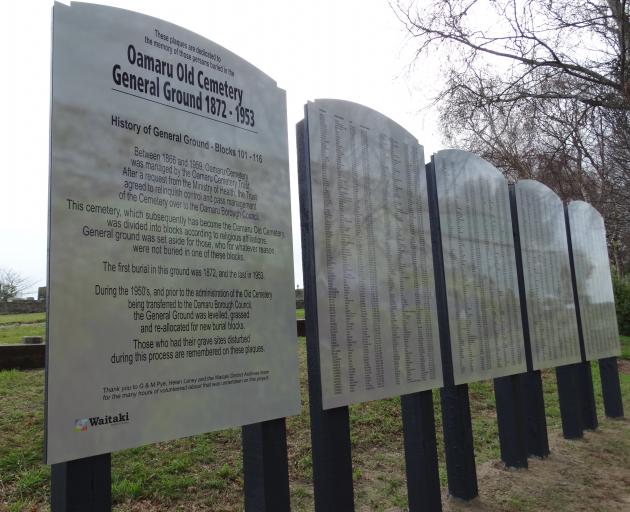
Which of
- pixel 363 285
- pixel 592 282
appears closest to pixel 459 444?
pixel 363 285

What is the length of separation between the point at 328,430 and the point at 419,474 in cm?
94

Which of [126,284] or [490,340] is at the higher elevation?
[126,284]

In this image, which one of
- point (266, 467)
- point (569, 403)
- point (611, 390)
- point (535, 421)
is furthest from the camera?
point (611, 390)

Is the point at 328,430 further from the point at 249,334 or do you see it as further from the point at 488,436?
the point at 488,436

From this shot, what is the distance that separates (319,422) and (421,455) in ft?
3.17

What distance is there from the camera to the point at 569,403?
212 inches

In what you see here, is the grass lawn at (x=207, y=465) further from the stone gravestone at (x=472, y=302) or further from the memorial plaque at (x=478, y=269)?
the memorial plaque at (x=478, y=269)

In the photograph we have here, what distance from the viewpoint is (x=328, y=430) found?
2.80 meters

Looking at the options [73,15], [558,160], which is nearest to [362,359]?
[73,15]

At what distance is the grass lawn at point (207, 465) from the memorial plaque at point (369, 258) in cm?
126

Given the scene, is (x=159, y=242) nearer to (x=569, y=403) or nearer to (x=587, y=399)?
(x=569, y=403)

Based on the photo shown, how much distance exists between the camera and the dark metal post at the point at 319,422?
2752 millimetres

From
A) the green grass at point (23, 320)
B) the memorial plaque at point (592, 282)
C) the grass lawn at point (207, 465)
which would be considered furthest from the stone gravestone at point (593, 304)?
the green grass at point (23, 320)

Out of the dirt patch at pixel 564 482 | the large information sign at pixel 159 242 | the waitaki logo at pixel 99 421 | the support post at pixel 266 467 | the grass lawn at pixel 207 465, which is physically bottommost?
the dirt patch at pixel 564 482
